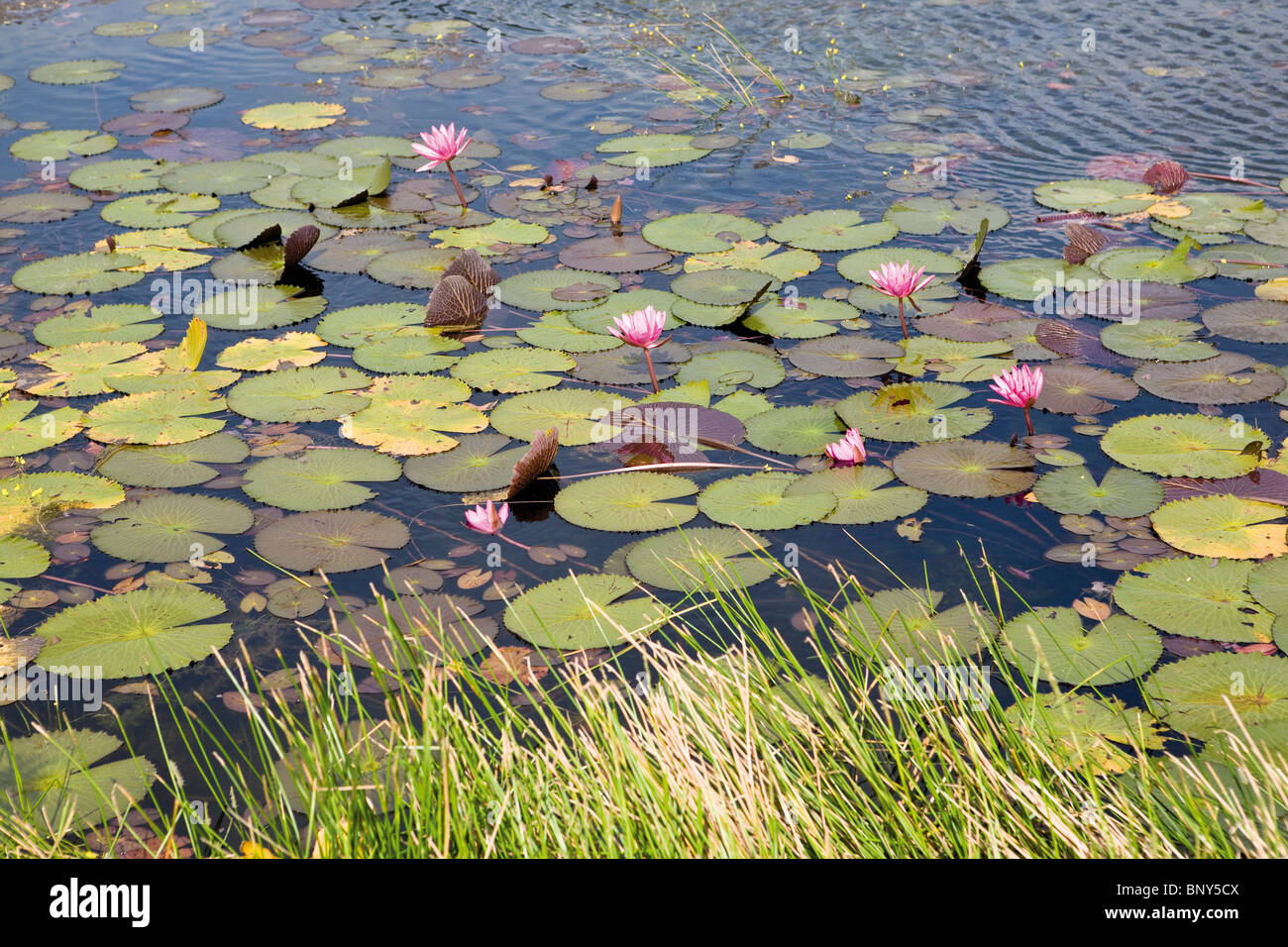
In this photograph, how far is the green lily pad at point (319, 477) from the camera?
13.4ft

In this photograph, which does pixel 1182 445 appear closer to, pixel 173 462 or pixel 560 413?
pixel 560 413

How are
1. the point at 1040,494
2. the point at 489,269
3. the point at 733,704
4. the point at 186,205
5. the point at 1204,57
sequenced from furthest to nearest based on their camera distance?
the point at 1204,57 → the point at 186,205 → the point at 489,269 → the point at 1040,494 → the point at 733,704

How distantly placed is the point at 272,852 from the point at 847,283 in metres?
4.11

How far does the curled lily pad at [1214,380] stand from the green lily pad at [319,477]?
3.15m

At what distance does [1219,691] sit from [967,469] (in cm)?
130

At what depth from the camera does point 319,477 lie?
13.7ft

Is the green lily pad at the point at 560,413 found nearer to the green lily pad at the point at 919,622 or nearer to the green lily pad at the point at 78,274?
the green lily pad at the point at 919,622

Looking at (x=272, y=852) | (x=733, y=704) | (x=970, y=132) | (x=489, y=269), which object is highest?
(x=970, y=132)

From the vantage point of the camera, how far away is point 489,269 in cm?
548

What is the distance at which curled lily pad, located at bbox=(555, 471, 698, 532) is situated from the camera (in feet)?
13.0

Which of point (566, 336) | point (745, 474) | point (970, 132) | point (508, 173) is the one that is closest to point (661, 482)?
point (745, 474)

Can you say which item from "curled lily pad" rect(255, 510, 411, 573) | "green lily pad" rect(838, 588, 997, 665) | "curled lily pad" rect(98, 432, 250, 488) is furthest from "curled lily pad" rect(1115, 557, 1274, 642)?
"curled lily pad" rect(98, 432, 250, 488)

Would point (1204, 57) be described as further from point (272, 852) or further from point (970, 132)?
point (272, 852)

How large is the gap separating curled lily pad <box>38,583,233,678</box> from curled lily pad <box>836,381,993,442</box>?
2.49 metres
